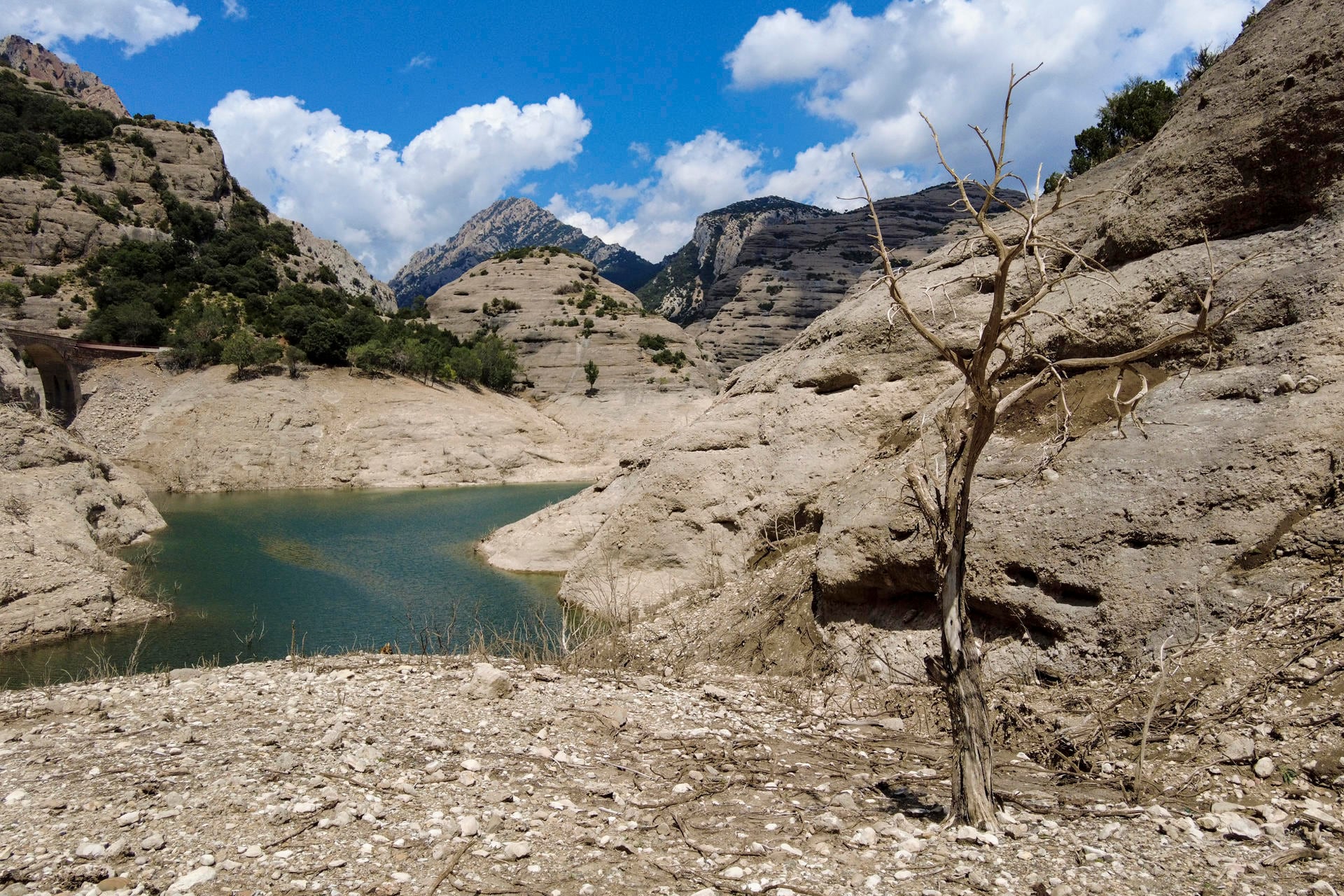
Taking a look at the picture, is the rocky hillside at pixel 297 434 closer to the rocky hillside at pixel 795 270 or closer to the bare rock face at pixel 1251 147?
the rocky hillside at pixel 795 270

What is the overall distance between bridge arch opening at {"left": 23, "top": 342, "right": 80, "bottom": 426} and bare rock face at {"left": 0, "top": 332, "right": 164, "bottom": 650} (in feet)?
73.3

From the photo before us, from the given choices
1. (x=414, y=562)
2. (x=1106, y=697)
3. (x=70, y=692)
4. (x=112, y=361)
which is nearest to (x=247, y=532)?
(x=414, y=562)

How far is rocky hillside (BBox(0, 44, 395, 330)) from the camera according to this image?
167 ft

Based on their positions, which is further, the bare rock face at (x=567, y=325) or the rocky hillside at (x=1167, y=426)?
the bare rock face at (x=567, y=325)

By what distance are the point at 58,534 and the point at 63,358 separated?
33.9m

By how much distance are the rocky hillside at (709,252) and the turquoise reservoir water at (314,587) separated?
80.1 m

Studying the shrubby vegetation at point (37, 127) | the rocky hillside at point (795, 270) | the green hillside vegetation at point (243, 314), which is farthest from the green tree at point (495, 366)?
the shrubby vegetation at point (37, 127)

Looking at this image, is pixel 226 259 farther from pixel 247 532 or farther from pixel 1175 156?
pixel 1175 156

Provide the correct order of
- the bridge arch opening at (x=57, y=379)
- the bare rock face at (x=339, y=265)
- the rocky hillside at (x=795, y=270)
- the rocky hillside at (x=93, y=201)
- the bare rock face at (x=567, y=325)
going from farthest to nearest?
the rocky hillside at (x=795, y=270)
the bare rock face at (x=339, y=265)
the bare rock face at (x=567, y=325)
the rocky hillside at (x=93, y=201)
the bridge arch opening at (x=57, y=379)

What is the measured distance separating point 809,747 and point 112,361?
49.8 m

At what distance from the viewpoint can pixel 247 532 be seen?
2819 cm

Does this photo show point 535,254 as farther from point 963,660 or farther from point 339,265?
point 963,660

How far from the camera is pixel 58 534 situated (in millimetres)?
17891

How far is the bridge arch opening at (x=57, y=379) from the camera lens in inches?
1741
